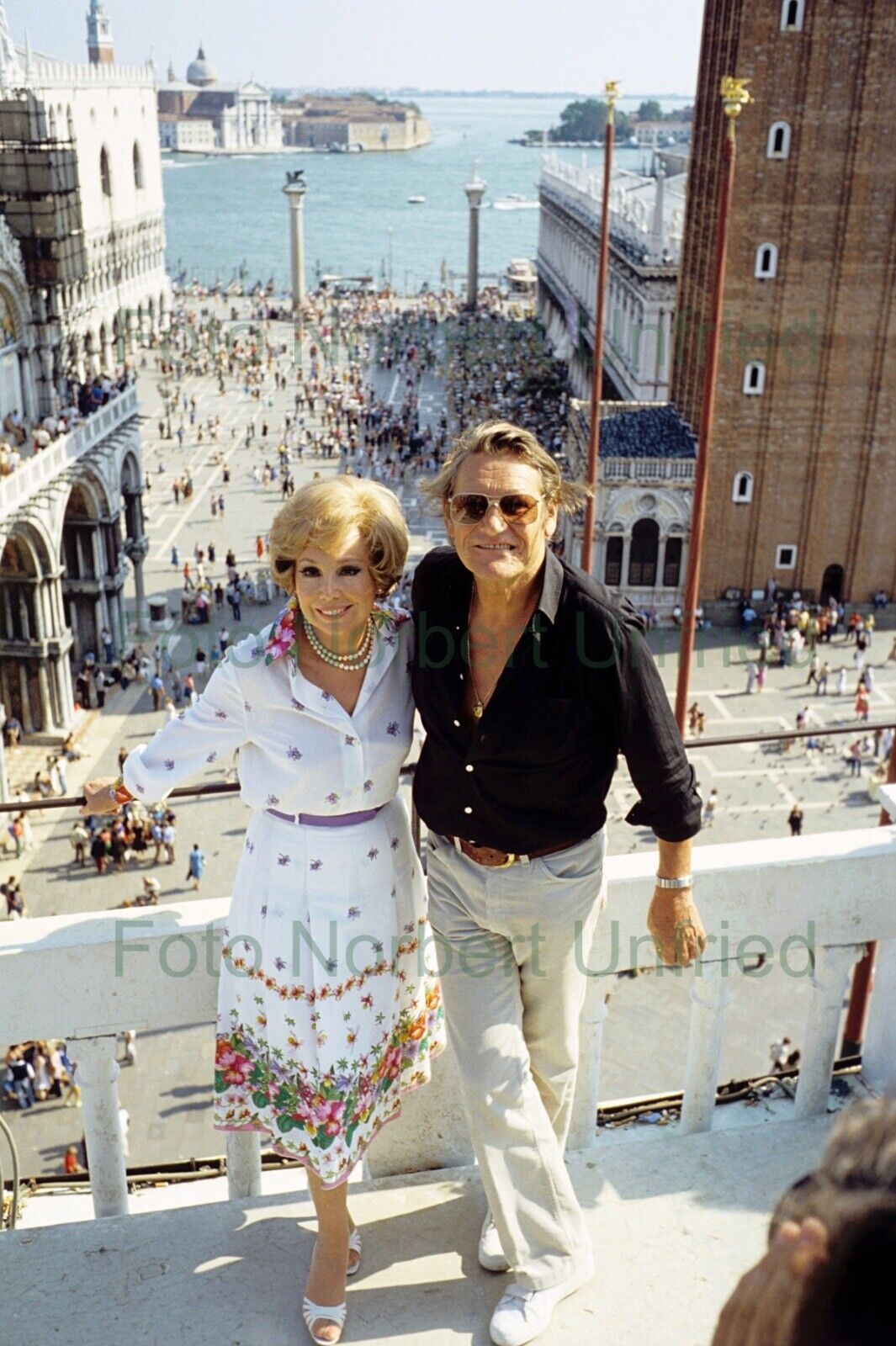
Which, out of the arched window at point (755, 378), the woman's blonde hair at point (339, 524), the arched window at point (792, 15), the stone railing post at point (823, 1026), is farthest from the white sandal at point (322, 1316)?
the arched window at point (792, 15)

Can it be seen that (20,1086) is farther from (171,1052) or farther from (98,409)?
(98,409)

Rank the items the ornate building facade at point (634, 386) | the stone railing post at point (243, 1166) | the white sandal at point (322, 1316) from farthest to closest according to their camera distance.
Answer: the ornate building facade at point (634, 386)
the stone railing post at point (243, 1166)
the white sandal at point (322, 1316)

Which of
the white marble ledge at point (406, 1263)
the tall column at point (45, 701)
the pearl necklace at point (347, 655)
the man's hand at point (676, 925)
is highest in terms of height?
the pearl necklace at point (347, 655)

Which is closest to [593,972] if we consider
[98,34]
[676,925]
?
→ [676,925]

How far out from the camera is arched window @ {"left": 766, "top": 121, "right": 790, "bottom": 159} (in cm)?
2777

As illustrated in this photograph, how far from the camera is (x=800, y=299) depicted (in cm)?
2936

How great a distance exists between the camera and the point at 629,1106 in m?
4.27

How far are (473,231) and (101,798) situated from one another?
76940 millimetres

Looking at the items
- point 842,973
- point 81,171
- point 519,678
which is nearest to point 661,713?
point 519,678

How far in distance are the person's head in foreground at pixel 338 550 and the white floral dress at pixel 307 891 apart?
9cm

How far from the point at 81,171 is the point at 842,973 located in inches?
2313

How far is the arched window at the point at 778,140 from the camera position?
27766 millimetres

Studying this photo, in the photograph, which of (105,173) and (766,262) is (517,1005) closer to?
(766,262)

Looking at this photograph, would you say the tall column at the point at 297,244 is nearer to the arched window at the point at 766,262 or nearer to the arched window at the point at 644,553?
the arched window at the point at 644,553
